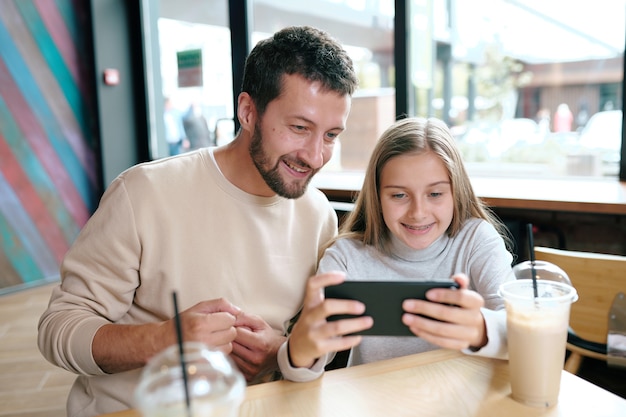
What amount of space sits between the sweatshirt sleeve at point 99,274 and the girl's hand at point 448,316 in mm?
705

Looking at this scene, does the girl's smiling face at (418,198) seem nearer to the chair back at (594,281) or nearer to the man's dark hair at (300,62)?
the man's dark hair at (300,62)

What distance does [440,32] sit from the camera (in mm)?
3506

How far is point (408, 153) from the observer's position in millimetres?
1520

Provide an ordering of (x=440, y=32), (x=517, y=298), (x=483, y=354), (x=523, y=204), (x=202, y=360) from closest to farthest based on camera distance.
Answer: (x=202, y=360)
(x=517, y=298)
(x=483, y=354)
(x=523, y=204)
(x=440, y=32)

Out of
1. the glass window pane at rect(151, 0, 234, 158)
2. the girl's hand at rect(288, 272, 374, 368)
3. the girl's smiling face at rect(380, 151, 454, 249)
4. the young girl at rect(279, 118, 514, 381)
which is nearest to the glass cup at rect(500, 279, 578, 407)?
the girl's hand at rect(288, 272, 374, 368)

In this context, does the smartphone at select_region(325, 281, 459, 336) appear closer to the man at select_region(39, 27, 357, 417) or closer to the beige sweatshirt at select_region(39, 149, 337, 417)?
the man at select_region(39, 27, 357, 417)

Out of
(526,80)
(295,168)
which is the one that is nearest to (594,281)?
(295,168)

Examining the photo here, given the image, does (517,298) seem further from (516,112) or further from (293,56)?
(516,112)

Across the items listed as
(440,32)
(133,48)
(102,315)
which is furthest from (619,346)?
(133,48)

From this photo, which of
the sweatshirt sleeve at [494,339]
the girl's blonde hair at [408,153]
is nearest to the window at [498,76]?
the girl's blonde hair at [408,153]

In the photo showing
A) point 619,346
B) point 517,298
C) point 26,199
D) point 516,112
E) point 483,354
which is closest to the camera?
point 517,298

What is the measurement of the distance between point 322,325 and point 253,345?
14.2 inches

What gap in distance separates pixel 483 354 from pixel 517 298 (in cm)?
20

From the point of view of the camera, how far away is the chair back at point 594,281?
60.3 inches
